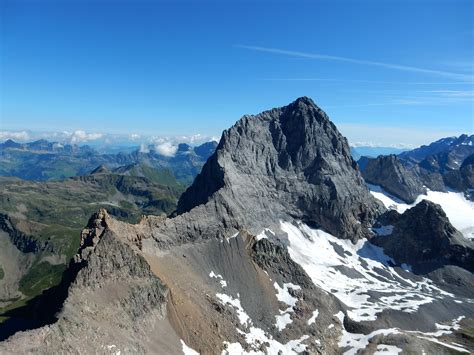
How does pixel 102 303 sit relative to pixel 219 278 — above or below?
above

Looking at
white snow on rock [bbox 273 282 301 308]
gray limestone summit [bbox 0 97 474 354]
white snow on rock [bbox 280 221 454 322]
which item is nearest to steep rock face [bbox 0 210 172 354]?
gray limestone summit [bbox 0 97 474 354]

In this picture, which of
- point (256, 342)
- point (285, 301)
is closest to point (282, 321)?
point (285, 301)

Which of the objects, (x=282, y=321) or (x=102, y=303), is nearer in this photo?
(x=102, y=303)

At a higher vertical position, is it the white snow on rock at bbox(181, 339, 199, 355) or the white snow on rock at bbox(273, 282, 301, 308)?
the white snow on rock at bbox(273, 282, 301, 308)

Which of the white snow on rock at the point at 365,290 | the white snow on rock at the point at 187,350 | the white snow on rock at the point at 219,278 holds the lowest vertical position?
the white snow on rock at the point at 365,290

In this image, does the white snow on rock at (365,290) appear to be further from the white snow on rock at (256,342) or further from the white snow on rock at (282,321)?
the white snow on rock at (256,342)

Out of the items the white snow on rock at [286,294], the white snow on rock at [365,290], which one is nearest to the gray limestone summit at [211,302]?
the white snow on rock at [286,294]

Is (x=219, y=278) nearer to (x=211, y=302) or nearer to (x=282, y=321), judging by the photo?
(x=211, y=302)

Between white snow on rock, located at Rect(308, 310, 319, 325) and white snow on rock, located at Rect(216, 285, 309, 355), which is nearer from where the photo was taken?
white snow on rock, located at Rect(216, 285, 309, 355)

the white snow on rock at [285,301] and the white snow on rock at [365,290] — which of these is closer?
the white snow on rock at [285,301]

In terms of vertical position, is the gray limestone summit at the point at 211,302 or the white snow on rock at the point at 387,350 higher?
the gray limestone summit at the point at 211,302

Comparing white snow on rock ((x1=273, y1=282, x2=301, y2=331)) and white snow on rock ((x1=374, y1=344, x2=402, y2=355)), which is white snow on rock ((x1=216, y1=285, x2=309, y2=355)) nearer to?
white snow on rock ((x1=273, y1=282, x2=301, y2=331))

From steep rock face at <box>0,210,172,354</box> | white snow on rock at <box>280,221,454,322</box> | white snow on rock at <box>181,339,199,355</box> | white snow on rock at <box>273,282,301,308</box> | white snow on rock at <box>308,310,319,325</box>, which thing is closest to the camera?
steep rock face at <box>0,210,172,354</box>
